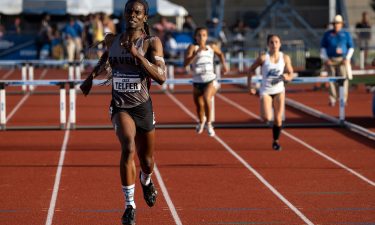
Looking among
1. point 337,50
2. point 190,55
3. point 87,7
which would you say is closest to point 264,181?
point 190,55

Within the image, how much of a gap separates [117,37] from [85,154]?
7.18m

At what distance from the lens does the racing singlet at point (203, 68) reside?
2017cm

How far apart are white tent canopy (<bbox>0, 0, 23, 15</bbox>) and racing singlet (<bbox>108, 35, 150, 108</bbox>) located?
1507 inches

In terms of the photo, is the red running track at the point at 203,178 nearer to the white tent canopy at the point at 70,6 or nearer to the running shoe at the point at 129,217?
the running shoe at the point at 129,217

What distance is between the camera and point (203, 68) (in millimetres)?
20172

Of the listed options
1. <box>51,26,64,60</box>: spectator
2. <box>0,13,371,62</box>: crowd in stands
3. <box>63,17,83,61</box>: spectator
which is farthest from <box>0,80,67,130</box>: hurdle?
<box>51,26,64,60</box>: spectator

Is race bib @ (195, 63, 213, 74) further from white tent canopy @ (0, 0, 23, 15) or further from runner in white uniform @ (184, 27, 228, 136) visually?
white tent canopy @ (0, 0, 23, 15)

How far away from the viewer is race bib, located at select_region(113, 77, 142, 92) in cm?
1069

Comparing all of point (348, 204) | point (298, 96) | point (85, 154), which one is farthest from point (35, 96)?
point (348, 204)

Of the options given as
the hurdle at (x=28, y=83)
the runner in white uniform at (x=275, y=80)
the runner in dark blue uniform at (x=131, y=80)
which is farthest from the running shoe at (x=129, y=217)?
the hurdle at (x=28, y=83)

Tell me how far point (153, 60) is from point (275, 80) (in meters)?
7.51

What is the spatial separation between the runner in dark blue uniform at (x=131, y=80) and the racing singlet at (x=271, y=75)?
714 centimetres

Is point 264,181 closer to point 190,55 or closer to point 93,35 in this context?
point 190,55

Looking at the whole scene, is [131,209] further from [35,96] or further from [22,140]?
[35,96]
